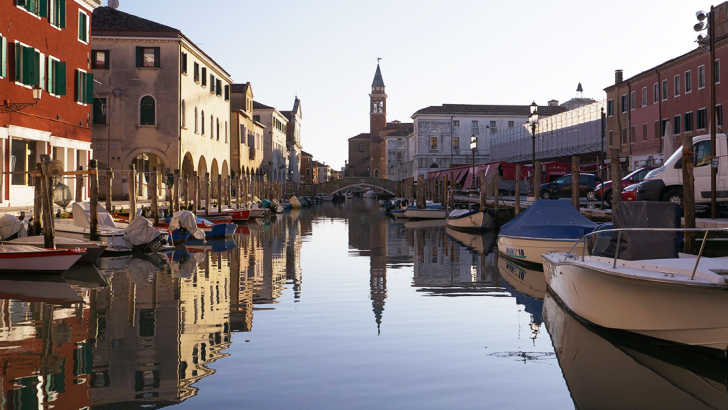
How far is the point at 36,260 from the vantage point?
13.4 meters

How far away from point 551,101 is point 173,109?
71148 mm

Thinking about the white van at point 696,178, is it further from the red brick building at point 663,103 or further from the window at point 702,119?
the window at point 702,119

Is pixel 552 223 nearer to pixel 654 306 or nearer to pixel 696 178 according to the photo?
pixel 696 178

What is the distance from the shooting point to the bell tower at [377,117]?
4574 inches

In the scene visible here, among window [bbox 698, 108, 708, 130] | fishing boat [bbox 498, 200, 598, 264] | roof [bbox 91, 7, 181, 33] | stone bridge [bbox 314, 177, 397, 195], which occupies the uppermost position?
roof [bbox 91, 7, 181, 33]

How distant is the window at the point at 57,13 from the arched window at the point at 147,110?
33.3ft

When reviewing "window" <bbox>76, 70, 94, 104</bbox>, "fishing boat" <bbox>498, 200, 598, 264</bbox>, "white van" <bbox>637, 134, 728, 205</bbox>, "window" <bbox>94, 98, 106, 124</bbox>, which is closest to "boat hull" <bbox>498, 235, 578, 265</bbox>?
"fishing boat" <bbox>498, 200, 598, 264</bbox>

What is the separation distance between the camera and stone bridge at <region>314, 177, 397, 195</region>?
8562cm

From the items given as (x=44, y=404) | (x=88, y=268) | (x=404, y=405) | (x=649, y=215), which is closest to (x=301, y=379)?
(x=404, y=405)

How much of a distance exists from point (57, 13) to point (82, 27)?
251 cm

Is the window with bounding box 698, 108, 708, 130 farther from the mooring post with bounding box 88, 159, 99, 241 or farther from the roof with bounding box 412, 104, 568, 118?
the roof with bounding box 412, 104, 568, 118

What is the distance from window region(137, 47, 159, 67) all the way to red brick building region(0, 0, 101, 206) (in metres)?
7.19

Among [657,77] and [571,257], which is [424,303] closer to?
[571,257]

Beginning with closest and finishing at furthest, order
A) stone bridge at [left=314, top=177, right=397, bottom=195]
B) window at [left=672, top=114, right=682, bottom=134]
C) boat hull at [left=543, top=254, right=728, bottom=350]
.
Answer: boat hull at [left=543, top=254, right=728, bottom=350] → window at [left=672, top=114, right=682, bottom=134] → stone bridge at [left=314, top=177, right=397, bottom=195]
